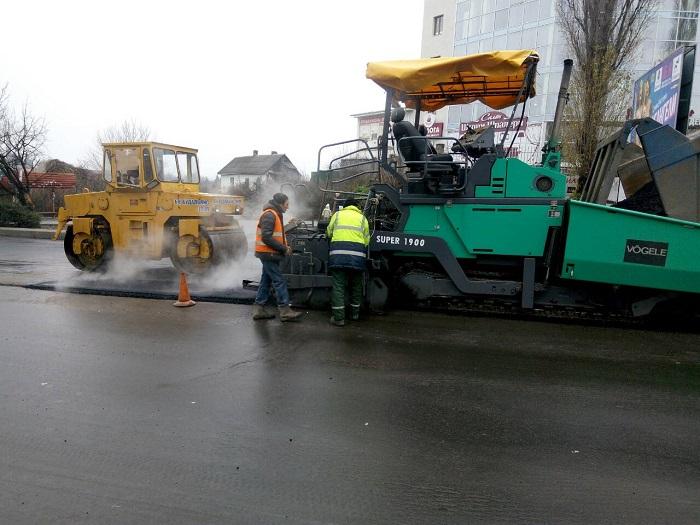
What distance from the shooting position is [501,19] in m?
29.6

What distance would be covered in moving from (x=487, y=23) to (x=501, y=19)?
95cm

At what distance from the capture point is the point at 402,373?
475 centimetres

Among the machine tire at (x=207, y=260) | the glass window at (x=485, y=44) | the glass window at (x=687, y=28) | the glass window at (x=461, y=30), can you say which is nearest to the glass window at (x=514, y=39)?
the glass window at (x=485, y=44)

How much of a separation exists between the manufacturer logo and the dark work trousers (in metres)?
2.99

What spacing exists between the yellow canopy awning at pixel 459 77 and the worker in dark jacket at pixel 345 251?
161cm

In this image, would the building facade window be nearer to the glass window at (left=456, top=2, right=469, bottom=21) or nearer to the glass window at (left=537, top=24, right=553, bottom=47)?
the glass window at (left=456, top=2, right=469, bottom=21)

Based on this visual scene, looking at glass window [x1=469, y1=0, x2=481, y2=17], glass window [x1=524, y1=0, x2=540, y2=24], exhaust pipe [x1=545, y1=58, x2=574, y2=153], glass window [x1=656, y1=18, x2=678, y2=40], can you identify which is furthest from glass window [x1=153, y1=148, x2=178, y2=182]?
glass window [x1=469, y1=0, x2=481, y2=17]

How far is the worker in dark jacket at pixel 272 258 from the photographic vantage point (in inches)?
262

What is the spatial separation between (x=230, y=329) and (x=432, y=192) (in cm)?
289

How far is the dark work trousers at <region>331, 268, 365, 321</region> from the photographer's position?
6.45 m

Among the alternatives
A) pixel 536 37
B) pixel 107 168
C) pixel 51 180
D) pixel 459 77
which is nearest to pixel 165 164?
pixel 107 168

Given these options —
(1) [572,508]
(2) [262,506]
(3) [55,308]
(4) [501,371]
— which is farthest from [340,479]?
(3) [55,308]

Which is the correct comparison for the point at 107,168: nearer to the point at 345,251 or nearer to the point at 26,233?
the point at 345,251

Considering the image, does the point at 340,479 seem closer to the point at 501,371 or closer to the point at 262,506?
the point at 262,506
